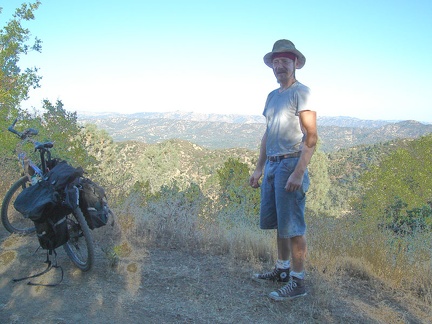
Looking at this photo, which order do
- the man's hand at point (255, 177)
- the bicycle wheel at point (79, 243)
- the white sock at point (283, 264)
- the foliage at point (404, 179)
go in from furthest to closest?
the foliage at point (404, 179), the man's hand at point (255, 177), the white sock at point (283, 264), the bicycle wheel at point (79, 243)

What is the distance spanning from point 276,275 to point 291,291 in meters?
0.33

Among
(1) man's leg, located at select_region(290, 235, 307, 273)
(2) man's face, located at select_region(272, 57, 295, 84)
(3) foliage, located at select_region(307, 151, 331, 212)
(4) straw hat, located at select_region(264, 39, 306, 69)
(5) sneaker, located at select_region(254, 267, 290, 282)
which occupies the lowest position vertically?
(3) foliage, located at select_region(307, 151, 331, 212)

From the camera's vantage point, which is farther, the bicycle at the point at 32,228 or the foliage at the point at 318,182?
the foliage at the point at 318,182

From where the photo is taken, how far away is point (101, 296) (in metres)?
2.69

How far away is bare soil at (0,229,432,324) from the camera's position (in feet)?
8.20

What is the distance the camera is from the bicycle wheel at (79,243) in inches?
115

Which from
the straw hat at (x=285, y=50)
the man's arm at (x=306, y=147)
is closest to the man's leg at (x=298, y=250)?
the man's arm at (x=306, y=147)

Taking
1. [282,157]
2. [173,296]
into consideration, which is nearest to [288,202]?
[282,157]

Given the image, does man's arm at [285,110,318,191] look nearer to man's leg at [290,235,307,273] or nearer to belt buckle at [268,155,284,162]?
belt buckle at [268,155,284,162]

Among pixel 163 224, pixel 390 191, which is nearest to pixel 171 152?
pixel 390 191

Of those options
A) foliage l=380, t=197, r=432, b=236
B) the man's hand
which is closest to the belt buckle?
the man's hand

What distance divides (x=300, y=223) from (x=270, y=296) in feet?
2.15

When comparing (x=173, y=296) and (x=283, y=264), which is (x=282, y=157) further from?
(x=173, y=296)

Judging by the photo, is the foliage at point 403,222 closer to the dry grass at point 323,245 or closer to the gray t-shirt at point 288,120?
the dry grass at point 323,245
